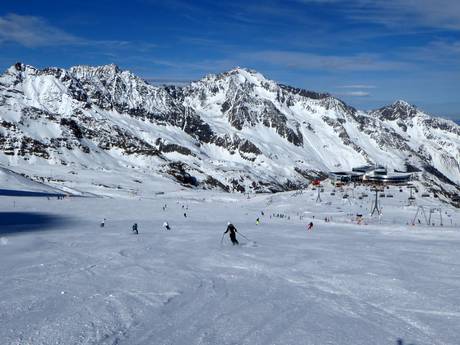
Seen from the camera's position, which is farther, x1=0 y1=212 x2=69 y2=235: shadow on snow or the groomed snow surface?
x1=0 y1=212 x2=69 y2=235: shadow on snow

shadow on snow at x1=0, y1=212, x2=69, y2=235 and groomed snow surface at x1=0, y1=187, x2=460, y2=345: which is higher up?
groomed snow surface at x1=0, y1=187, x2=460, y2=345

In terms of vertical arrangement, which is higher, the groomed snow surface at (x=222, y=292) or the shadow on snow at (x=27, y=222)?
the groomed snow surface at (x=222, y=292)

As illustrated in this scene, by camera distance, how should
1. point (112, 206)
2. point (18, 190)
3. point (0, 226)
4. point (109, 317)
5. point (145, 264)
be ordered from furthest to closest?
point (18, 190), point (112, 206), point (0, 226), point (145, 264), point (109, 317)

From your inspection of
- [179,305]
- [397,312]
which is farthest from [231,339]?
[397,312]

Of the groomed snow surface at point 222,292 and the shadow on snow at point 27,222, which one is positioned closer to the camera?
the groomed snow surface at point 222,292

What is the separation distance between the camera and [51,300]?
14234mm

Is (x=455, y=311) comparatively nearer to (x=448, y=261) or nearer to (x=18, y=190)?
(x=448, y=261)

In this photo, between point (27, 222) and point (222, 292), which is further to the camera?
point (27, 222)

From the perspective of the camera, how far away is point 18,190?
8338 cm

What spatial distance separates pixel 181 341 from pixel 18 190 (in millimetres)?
79700

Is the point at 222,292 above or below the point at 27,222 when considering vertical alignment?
above

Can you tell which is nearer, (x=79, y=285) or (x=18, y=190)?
(x=79, y=285)

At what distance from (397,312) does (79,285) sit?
9.96 metres

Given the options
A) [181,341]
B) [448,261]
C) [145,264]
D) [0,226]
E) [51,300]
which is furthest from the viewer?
[0,226]
